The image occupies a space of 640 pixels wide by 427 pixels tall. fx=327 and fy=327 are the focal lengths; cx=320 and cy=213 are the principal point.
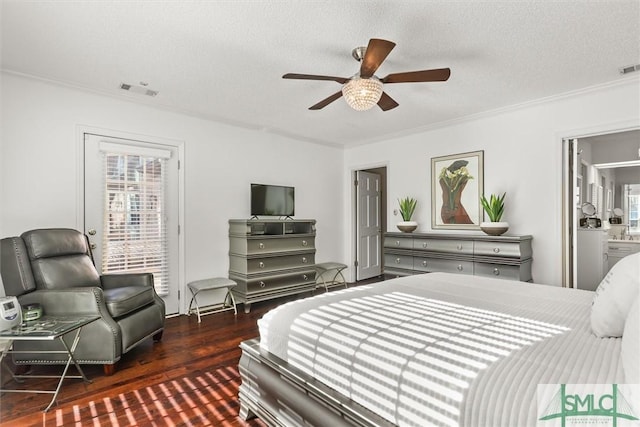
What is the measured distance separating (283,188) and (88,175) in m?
2.28

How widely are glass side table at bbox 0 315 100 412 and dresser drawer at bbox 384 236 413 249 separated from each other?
344 cm

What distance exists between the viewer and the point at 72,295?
2.40 m

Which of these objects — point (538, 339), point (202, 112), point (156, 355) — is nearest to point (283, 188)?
point (202, 112)

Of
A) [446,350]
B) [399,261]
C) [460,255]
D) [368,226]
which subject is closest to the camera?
[446,350]

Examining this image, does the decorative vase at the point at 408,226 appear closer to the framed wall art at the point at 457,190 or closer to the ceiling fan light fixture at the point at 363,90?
the framed wall art at the point at 457,190

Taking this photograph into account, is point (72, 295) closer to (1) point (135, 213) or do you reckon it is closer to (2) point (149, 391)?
(2) point (149, 391)

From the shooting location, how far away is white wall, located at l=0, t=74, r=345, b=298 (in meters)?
2.93

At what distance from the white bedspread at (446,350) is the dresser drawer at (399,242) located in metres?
2.41

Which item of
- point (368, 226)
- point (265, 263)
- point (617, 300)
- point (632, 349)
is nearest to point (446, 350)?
point (632, 349)

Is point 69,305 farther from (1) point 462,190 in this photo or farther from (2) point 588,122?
(2) point 588,122

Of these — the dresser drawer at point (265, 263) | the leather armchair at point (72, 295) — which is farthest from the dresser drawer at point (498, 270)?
the leather armchair at point (72, 295)

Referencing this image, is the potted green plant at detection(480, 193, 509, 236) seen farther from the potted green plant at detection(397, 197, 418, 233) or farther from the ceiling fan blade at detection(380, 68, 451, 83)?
the ceiling fan blade at detection(380, 68, 451, 83)

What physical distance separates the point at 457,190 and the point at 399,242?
103 cm

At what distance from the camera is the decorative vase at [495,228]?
12.0 ft
